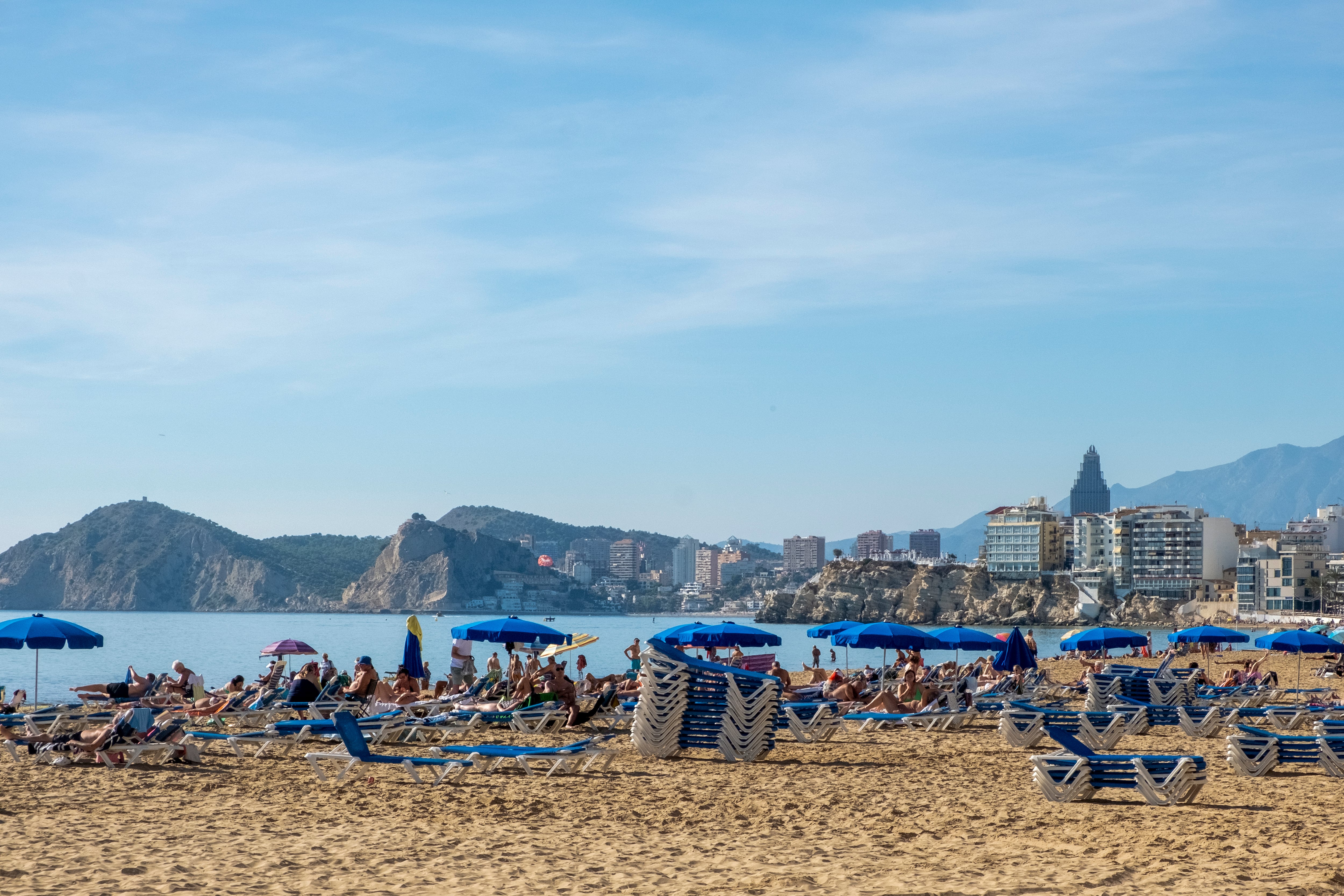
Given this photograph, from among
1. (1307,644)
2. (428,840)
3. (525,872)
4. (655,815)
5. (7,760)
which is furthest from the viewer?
(1307,644)

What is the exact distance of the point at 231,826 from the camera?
8016 mm

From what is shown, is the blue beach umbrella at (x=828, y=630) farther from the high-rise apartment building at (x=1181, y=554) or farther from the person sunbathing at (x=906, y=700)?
the high-rise apartment building at (x=1181, y=554)

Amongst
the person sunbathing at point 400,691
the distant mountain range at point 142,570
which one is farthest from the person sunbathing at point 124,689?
the distant mountain range at point 142,570

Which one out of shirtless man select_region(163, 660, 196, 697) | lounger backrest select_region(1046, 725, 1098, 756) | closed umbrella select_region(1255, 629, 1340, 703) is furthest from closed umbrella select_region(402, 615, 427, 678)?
closed umbrella select_region(1255, 629, 1340, 703)

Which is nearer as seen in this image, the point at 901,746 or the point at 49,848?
the point at 49,848

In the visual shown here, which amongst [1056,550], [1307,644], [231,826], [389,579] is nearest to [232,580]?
[389,579]

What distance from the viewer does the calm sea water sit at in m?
47.0

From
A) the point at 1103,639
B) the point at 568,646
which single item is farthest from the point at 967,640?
the point at 568,646

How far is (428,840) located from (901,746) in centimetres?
668

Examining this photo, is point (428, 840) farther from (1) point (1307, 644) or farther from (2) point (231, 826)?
(1) point (1307, 644)

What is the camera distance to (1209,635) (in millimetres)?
26984

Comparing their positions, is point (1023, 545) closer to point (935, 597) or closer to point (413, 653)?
point (935, 597)

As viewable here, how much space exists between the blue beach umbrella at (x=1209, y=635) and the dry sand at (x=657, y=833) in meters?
17.2

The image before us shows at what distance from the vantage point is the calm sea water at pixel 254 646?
4697cm
